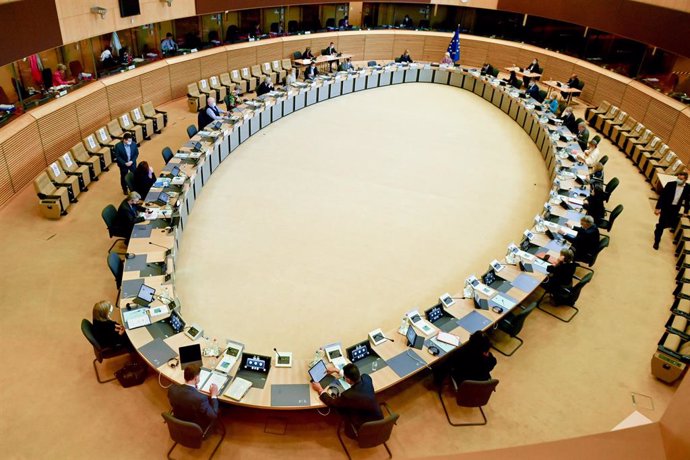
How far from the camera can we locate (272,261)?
31.0ft

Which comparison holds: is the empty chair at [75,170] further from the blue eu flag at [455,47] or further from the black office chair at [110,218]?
the blue eu flag at [455,47]

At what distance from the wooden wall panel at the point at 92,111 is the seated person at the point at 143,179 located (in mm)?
4086

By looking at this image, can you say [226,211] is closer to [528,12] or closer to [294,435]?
[294,435]

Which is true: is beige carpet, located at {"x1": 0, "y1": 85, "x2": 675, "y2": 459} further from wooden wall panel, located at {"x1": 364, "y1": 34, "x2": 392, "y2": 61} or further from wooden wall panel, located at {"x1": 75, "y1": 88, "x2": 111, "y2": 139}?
wooden wall panel, located at {"x1": 364, "y1": 34, "x2": 392, "y2": 61}

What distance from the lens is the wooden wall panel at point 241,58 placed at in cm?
1900

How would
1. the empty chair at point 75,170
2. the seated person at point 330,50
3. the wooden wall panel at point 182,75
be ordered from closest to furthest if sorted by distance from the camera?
the empty chair at point 75,170
the wooden wall panel at point 182,75
the seated person at point 330,50

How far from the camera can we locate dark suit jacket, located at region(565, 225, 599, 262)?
9.05 metres

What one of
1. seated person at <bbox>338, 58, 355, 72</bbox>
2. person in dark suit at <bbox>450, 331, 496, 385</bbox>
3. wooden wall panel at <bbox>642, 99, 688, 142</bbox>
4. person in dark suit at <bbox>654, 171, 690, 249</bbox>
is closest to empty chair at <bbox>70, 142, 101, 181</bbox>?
person in dark suit at <bbox>450, 331, 496, 385</bbox>

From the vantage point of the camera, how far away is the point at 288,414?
21.3ft

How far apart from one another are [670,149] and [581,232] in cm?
722

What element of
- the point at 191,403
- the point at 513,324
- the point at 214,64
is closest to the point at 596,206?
the point at 513,324

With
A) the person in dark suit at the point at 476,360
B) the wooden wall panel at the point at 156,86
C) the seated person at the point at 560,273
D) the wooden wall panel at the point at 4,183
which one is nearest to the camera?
the person in dark suit at the point at 476,360

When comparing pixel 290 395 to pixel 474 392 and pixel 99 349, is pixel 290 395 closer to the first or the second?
pixel 474 392

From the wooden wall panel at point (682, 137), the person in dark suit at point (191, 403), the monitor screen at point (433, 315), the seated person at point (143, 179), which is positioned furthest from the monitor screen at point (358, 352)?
the wooden wall panel at point (682, 137)
